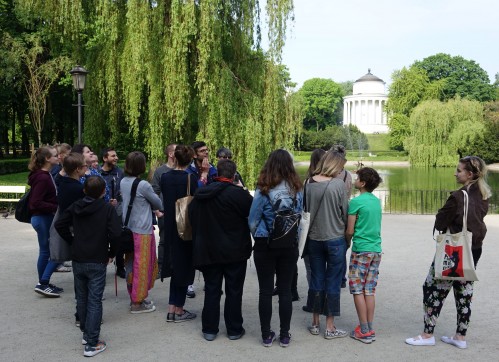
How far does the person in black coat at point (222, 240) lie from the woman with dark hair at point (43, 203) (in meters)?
2.35

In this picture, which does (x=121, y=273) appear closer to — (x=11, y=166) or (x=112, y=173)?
(x=112, y=173)

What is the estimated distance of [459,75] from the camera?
75.5m

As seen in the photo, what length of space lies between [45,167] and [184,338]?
117 inches

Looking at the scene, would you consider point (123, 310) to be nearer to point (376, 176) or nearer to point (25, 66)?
point (376, 176)

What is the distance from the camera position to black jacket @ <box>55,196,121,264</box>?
481cm

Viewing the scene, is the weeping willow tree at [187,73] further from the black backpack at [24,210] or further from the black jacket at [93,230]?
the black jacket at [93,230]

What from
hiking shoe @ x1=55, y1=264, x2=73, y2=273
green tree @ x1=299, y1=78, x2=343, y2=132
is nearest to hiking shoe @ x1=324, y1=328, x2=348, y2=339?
hiking shoe @ x1=55, y1=264, x2=73, y2=273

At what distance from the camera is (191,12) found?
13859 millimetres

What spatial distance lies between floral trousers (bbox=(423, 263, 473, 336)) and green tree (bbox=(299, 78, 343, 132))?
95478mm

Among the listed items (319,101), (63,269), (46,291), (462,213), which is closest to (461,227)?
(462,213)

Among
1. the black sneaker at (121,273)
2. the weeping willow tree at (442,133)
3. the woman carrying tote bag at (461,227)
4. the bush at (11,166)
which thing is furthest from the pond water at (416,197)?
the bush at (11,166)

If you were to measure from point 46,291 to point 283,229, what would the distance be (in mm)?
3531

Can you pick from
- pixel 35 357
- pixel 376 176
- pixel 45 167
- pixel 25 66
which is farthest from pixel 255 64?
pixel 25 66

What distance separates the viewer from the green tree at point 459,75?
7381 centimetres
